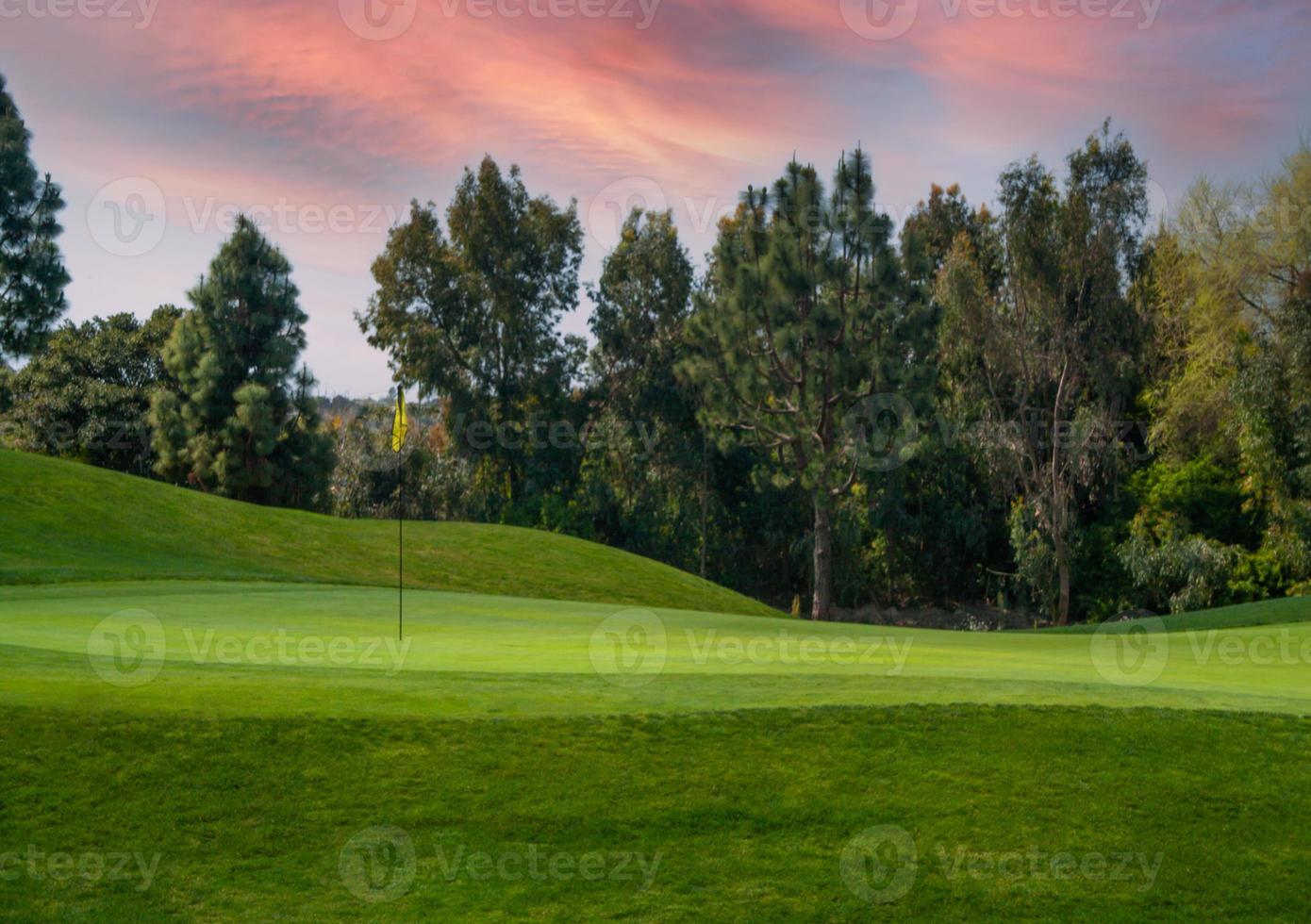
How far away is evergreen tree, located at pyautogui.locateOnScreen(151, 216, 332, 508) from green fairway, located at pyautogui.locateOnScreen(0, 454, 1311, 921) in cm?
3372

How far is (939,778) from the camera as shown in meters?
7.93

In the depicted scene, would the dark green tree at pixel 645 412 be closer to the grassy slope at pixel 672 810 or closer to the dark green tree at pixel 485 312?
the dark green tree at pixel 485 312

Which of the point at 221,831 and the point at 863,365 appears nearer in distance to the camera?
the point at 221,831

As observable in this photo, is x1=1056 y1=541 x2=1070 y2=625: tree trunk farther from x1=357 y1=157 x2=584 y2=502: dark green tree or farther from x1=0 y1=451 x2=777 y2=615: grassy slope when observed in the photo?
x1=357 y1=157 x2=584 y2=502: dark green tree

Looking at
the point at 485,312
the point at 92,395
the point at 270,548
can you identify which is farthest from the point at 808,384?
the point at 92,395

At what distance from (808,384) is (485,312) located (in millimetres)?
18209

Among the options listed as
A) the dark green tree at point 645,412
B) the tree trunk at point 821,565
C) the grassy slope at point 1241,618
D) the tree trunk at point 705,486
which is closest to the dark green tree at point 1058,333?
the tree trunk at point 821,565

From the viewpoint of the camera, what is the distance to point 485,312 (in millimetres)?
48750

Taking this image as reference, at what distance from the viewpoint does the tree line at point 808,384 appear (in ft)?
116

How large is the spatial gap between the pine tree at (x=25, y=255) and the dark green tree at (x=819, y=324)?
21764 mm

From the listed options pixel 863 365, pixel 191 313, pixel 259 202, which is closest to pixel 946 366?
pixel 863 365

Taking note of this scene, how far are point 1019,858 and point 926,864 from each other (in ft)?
1.94

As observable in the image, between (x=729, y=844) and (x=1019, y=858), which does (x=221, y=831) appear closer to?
(x=729, y=844)

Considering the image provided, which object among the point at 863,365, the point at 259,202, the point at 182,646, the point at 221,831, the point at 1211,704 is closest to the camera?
the point at 221,831
